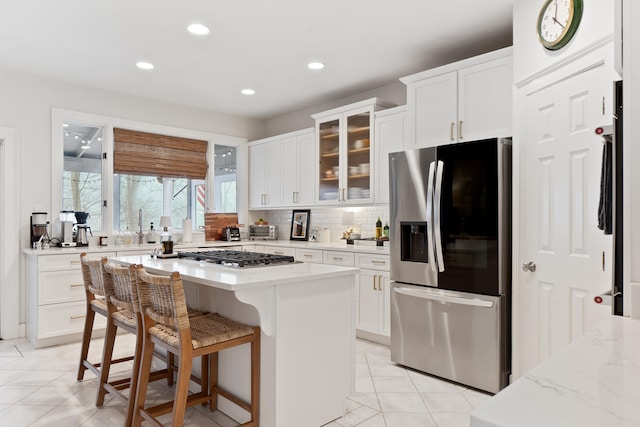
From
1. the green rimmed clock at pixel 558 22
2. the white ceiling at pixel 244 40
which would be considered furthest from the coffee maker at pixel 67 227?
the green rimmed clock at pixel 558 22

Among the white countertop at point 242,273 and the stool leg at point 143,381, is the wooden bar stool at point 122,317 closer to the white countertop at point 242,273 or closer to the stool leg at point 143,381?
the stool leg at point 143,381

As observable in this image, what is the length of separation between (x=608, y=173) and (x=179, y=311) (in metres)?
1.96

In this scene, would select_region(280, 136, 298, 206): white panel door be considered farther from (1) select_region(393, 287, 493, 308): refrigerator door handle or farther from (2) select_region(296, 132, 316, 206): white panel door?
(1) select_region(393, 287, 493, 308): refrigerator door handle

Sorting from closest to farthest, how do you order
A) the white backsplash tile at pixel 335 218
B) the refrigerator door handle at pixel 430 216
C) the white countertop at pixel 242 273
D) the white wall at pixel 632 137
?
the white wall at pixel 632 137 < the white countertop at pixel 242 273 < the refrigerator door handle at pixel 430 216 < the white backsplash tile at pixel 335 218

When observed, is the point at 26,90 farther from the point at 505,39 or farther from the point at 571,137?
the point at 571,137

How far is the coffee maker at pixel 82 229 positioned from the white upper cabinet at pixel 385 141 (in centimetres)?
309

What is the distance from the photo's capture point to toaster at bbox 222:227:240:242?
5.54 metres

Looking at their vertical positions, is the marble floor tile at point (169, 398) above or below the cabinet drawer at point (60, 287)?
below

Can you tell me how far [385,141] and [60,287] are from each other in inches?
136

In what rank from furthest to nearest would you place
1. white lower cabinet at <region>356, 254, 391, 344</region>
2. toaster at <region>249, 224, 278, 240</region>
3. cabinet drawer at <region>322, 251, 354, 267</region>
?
toaster at <region>249, 224, 278, 240</region> → cabinet drawer at <region>322, 251, 354, 267</region> → white lower cabinet at <region>356, 254, 391, 344</region>

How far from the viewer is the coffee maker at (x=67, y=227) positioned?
4.32m

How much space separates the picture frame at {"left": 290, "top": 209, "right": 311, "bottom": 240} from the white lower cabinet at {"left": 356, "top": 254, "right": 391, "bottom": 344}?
4.84ft

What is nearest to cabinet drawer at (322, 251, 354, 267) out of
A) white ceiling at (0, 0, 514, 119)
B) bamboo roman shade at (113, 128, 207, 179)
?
white ceiling at (0, 0, 514, 119)

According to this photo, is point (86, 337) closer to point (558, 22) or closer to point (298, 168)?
point (298, 168)
